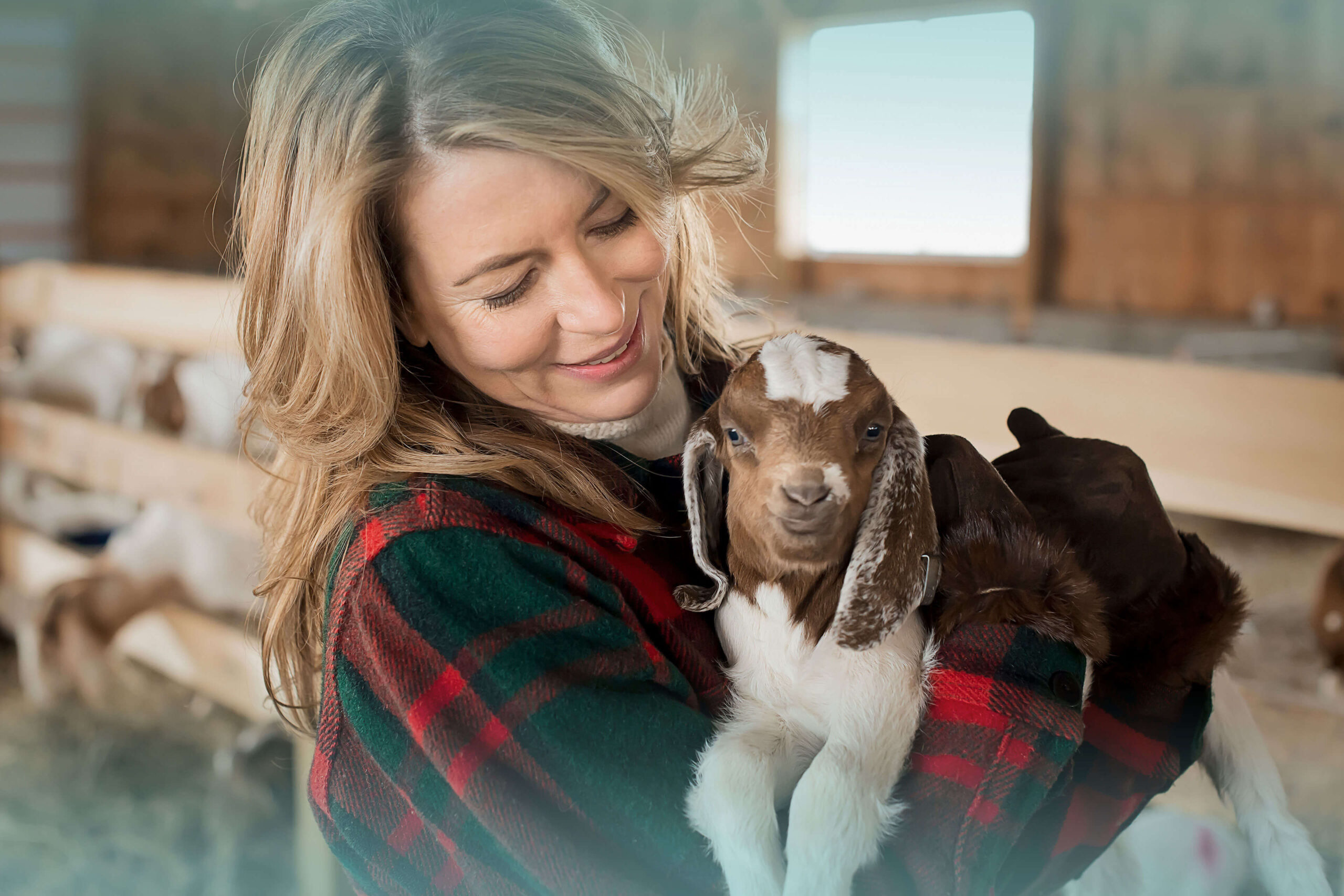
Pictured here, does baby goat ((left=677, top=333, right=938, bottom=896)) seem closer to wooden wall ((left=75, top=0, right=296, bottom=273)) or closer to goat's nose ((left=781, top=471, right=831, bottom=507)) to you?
goat's nose ((left=781, top=471, right=831, bottom=507))

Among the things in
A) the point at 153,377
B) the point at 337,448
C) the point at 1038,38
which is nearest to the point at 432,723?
the point at 337,448

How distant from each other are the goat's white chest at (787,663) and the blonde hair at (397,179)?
3.7 inches

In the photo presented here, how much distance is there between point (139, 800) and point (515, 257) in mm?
1714

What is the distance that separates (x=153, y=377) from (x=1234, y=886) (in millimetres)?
2255

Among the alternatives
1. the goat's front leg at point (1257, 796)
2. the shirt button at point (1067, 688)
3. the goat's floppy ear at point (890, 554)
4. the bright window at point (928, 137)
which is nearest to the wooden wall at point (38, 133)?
the bright window at point (928, 137)

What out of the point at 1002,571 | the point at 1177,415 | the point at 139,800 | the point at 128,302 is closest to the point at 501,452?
the point at 1002,571

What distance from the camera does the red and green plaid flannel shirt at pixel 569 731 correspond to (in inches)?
20.3

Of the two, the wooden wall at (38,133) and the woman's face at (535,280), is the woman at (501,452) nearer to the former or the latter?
the woman's face at (535,280)

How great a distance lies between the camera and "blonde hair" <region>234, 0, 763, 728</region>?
54cm

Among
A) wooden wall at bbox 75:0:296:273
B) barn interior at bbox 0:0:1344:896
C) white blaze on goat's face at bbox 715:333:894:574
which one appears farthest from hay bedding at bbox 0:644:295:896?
white blaze on goat's face at bbox 715:333:894:574

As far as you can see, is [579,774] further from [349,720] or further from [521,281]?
[521,281]

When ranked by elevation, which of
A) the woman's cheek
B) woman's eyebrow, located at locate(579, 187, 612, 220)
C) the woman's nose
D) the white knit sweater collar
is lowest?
the white knit sweater collar

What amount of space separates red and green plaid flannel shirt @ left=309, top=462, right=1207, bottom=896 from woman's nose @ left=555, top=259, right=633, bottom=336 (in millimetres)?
122

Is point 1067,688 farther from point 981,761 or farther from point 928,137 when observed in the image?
point 928,137
